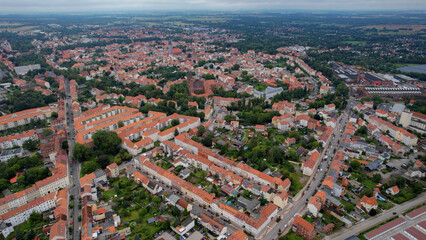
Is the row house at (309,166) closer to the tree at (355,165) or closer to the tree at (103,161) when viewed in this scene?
the tree at (355,165)

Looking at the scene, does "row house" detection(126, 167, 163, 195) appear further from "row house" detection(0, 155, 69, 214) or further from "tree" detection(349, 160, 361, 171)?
"tree" detection(349, 160, 361, 171)

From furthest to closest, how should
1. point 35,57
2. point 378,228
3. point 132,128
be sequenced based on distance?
point 35,57, point 132,128, point 378,228

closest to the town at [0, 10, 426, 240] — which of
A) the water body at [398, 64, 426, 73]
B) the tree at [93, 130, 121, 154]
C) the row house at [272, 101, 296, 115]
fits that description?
the tree at [93, 130, 121, 154]

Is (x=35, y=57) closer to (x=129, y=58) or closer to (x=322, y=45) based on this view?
(x=129, y=58)

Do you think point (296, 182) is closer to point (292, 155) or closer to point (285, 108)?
point (292, 155)

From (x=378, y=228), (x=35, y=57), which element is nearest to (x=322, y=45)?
(x=378, y=228)

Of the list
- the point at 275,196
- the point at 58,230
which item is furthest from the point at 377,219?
the point at 58,230
